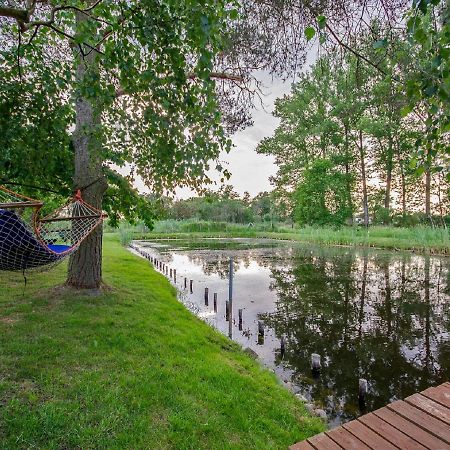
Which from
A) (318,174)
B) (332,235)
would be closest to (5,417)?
(332,235)

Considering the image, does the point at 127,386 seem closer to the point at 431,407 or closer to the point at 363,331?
the point at 431,407

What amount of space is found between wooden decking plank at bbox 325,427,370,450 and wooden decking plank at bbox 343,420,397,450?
1.2 inches

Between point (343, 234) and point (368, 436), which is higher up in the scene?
point (343, 234)

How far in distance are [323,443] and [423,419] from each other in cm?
75

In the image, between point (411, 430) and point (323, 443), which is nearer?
point (323, 443)

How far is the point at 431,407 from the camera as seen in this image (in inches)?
86.4

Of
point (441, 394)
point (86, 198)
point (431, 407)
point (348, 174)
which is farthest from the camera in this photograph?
point (348, 174)

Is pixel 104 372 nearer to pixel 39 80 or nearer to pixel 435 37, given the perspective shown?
pixel 39 80

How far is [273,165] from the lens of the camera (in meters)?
33.2

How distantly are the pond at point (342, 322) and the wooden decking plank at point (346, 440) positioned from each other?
56.5 inches

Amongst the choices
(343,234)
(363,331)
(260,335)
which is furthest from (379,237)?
(260,335)

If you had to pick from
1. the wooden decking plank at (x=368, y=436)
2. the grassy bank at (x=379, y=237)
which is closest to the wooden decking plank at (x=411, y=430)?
the wooden decking plank at (x=368, y=436)

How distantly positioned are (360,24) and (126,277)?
6.77m

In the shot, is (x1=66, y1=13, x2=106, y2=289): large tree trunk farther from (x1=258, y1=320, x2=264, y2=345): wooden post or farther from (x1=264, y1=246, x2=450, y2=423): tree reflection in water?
(x1=264, y1=246, x2=450, y2=423): tree reflection in water
